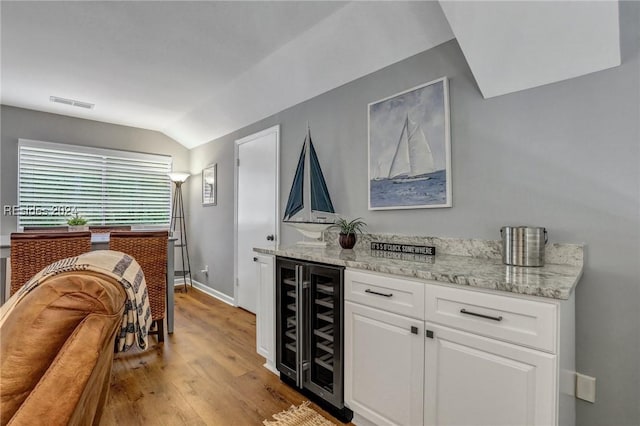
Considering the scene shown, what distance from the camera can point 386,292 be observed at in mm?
1613

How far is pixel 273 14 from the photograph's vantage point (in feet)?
7.14

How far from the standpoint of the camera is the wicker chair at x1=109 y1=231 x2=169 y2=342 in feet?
8.95

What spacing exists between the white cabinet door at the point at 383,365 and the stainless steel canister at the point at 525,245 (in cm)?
56

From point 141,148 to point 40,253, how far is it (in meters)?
2.86

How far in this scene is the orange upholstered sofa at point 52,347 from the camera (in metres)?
0.72

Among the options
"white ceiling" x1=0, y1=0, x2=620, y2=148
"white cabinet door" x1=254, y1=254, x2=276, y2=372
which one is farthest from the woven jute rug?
"white ceiling" x1=0, y1=0, x2=620, y2=148

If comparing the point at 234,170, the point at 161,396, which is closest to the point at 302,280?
the point at 161,396

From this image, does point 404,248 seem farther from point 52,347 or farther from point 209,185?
point 209,185

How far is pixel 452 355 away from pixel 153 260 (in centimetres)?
250

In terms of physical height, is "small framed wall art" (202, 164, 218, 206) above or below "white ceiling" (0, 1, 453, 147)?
below

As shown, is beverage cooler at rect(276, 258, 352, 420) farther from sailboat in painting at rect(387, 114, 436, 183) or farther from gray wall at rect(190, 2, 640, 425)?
sailboat in painting at rect(387, 114, 436, 183)

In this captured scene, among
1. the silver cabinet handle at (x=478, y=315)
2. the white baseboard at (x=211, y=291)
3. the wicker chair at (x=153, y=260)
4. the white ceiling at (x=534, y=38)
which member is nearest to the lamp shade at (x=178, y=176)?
the white baseboard at (x=211, y=291)

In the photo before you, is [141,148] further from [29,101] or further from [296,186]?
[296,186]

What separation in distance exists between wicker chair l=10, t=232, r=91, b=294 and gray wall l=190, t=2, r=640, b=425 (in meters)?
2.40
